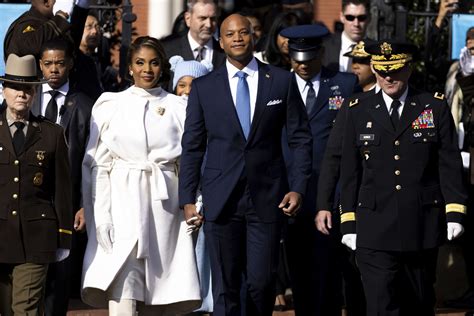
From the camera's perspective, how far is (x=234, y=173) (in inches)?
395

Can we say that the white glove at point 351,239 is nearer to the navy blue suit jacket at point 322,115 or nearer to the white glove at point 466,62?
the navy blue suit jacket at point 322,115

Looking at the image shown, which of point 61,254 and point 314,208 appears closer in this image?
point 61,254

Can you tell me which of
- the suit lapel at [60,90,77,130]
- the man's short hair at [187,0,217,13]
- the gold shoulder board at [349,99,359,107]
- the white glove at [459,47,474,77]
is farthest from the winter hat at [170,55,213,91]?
the white glove at [459,47,474,77]

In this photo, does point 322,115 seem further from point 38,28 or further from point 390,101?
point 38,28

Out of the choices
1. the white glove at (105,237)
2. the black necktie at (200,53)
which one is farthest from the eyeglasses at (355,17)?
the white glove at (105,237)

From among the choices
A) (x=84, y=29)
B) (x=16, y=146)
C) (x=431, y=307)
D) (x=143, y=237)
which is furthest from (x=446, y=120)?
(x=84, y=29)

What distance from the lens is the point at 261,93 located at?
33.3ft

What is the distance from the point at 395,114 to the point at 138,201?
1.76 meters

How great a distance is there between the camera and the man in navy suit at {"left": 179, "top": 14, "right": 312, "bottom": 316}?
9.99 metres

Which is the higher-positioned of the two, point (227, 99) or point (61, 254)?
point (227, 99)

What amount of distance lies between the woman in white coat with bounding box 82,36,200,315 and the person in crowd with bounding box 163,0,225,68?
212 cm

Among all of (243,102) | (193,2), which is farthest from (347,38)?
(243,102)

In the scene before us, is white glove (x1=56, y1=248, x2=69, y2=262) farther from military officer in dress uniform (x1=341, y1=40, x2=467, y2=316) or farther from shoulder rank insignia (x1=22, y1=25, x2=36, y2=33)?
shoulder rank insignia (x1=22, y1=25, x2=36, y2=33)

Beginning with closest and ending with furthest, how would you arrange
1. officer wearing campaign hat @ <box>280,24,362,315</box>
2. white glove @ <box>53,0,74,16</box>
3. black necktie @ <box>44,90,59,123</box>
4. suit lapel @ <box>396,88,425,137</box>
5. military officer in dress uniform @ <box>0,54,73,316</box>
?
1. military officer in dress uniform @ <box>0,54,73,316</box>
2. suit lapel @ <box>396,88,425,137</box>
3. black necktie @ <box>44,90,59,123</box>
4. officer wearing campaign hat @ <box>280,24,362,315</box>
5. white glove @ <box>53,0,74,16</box>
